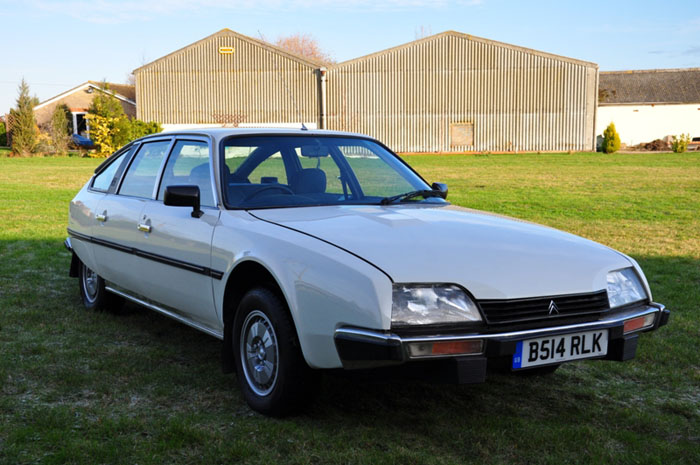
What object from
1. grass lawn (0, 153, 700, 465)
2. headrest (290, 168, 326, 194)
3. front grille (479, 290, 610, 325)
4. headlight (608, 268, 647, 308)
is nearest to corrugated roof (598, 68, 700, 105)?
grass lawn (0, 153, 700, 465)

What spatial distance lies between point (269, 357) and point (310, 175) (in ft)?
4.56

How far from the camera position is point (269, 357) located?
12.4 feet

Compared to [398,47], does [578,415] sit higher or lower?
lower

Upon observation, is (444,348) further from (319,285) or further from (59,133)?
(59,133)

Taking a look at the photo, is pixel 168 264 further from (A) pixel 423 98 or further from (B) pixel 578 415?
(A) pixel 423 98

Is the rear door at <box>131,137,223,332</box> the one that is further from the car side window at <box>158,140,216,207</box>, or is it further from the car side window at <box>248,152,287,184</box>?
the car side window at <box>248,152,287,184</box>

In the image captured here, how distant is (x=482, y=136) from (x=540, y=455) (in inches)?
1666

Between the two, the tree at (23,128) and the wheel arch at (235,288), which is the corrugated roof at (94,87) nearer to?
the tree at (23,128)

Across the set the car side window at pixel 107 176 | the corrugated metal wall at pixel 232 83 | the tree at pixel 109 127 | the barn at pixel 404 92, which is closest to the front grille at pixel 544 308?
the car side window at pixel 107 176

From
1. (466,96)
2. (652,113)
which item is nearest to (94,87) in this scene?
(466,96)

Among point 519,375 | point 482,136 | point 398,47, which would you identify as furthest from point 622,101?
point 519,375

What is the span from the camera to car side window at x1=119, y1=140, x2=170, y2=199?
5.24 metres

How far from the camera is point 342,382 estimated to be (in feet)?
14.4

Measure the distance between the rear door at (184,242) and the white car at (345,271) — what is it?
0.01 m
